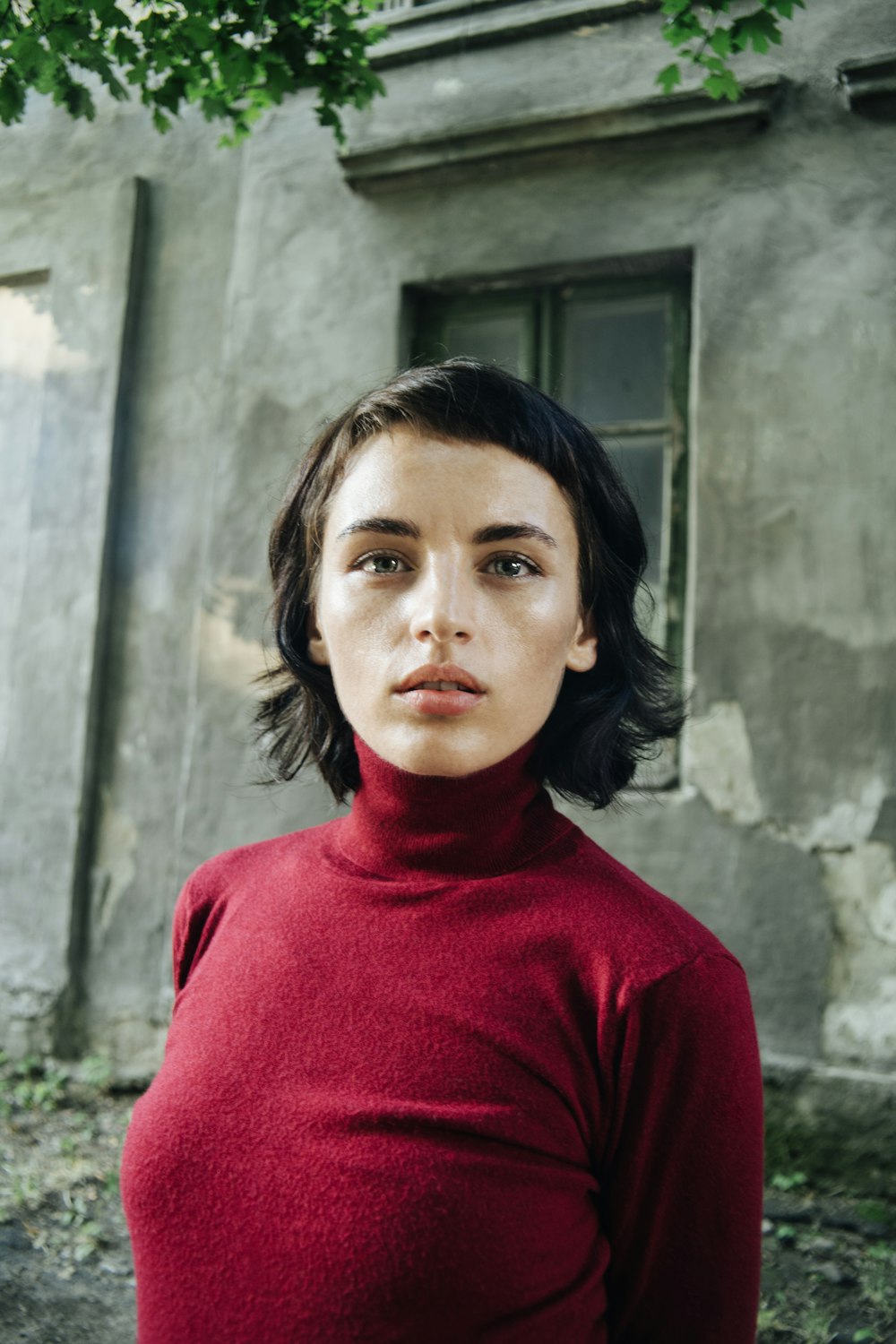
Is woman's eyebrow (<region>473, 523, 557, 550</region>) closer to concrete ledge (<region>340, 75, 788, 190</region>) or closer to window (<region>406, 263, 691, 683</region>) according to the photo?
window (<region>406, 263, 691, 683</region>)

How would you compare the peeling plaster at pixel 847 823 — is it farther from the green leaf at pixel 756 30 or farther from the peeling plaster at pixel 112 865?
the peeling plaster at pixel 112 865

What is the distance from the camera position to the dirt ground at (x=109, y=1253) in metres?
2.38

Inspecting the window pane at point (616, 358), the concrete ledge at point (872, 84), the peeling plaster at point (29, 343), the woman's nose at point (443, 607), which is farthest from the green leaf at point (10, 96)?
the concrete ledge at point (872, 84)

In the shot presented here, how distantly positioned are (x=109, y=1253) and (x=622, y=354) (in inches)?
133

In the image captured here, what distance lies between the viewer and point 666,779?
335 centimetres

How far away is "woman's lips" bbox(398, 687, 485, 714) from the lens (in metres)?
1.11

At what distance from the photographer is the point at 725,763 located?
323 cm

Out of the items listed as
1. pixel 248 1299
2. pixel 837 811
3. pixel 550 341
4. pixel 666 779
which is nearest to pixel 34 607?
pixel 550 341

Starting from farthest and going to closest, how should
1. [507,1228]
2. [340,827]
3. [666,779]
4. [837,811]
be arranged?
1. [666,779]
2. [837,811]
3. [340,827]
4. [507,1228]

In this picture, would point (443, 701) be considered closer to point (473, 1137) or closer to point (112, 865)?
point (473, 1137)

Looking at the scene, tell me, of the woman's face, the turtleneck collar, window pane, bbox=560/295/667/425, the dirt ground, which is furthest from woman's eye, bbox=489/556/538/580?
window pane, bbox=560/295/667/425

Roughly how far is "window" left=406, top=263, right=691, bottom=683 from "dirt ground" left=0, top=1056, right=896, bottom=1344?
1.78m

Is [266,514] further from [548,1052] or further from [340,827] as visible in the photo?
[548,1052]

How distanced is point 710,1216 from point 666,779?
2405 millimetres
